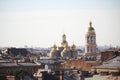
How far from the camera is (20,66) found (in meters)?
97.7

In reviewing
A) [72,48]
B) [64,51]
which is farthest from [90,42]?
[64,51]

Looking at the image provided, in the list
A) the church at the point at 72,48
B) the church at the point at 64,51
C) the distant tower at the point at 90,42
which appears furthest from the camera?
the distant tower at the point at 90,42

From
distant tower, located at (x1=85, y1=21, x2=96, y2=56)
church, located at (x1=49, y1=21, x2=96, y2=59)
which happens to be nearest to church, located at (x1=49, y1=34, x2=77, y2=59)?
church, located at (x1=49, y1=21, x2=96, y2=59)

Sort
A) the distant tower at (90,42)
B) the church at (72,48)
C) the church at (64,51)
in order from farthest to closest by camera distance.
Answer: the distant tower at (90,42) < the church at (72,48) < the church at (64,51)

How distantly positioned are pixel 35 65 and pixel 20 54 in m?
55.0

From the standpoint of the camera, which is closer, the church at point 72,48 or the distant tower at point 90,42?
the church at point 72,48

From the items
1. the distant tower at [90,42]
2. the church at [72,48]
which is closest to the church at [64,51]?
the church at [72,48]

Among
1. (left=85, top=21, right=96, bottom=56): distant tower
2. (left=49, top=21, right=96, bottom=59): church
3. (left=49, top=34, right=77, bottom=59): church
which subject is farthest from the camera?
(left=85, top=21, right=96, bottom=56): distant tower

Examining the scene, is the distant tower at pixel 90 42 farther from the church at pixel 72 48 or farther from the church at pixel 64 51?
the church at pixel 64 51

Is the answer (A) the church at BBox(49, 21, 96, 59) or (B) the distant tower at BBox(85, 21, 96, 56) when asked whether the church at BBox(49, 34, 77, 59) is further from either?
(B) the distant tower at BBox(85, 21, 96, 56)

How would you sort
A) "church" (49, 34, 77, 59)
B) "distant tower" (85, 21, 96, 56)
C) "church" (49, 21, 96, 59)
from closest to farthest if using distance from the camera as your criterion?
"church" (49, 34, 77, 59) < "church" (49, 21, 96, 59) < "distant tower" (85, 21, 96, 56)

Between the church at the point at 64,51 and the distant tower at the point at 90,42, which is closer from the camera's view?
the church at the point at 64,51

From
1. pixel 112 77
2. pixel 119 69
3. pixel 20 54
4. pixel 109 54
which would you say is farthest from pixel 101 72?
pixel 20 54

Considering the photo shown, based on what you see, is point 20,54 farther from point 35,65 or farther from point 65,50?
point 35,65
